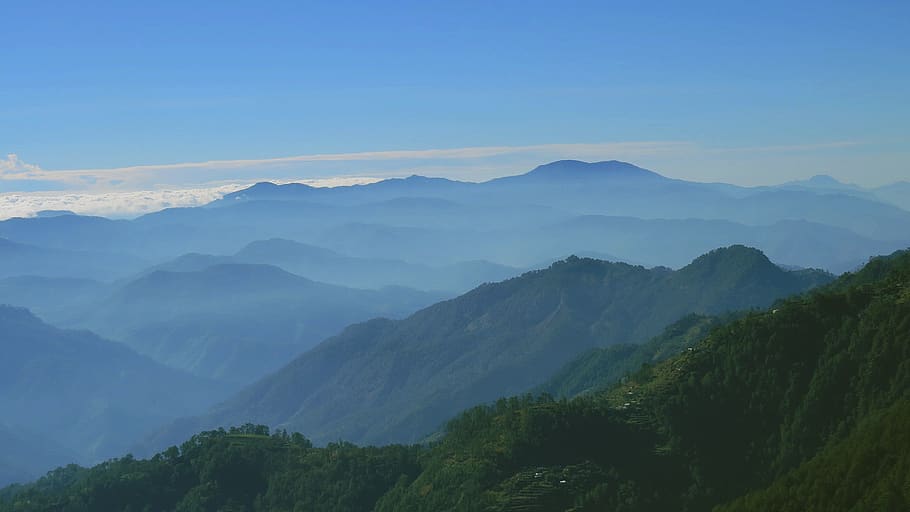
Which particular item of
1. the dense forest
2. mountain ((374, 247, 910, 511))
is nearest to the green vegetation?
the dense forest

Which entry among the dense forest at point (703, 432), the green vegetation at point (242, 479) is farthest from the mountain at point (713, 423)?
the green vegetation at point (242, 479)

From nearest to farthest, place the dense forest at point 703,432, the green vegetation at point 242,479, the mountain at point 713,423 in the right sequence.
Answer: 1. the dense forest at point 703,432
2. the mountain at point 713,423
3. the green vegetation at point 242,479

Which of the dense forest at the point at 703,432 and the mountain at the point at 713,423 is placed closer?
the dense forest at the point at 703,432

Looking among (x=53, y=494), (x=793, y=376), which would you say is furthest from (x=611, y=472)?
(x=53, y=494)

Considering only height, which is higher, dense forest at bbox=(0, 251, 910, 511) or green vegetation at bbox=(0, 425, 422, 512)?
dense forest at bbox=(0, 251, 910, 511)

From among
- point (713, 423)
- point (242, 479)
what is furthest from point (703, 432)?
point (242, 479)

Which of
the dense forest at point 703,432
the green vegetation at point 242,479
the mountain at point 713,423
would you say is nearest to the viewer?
the dense forest at point 703,432

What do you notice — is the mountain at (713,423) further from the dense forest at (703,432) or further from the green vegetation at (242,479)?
Result: the green vegetation at (242,479)

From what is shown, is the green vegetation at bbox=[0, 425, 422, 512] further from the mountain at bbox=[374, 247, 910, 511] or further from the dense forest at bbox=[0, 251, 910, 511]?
the mountain at bbox=[374, 247, 910, 511]

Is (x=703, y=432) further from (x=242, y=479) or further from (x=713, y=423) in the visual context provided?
(x=242, y=479)
